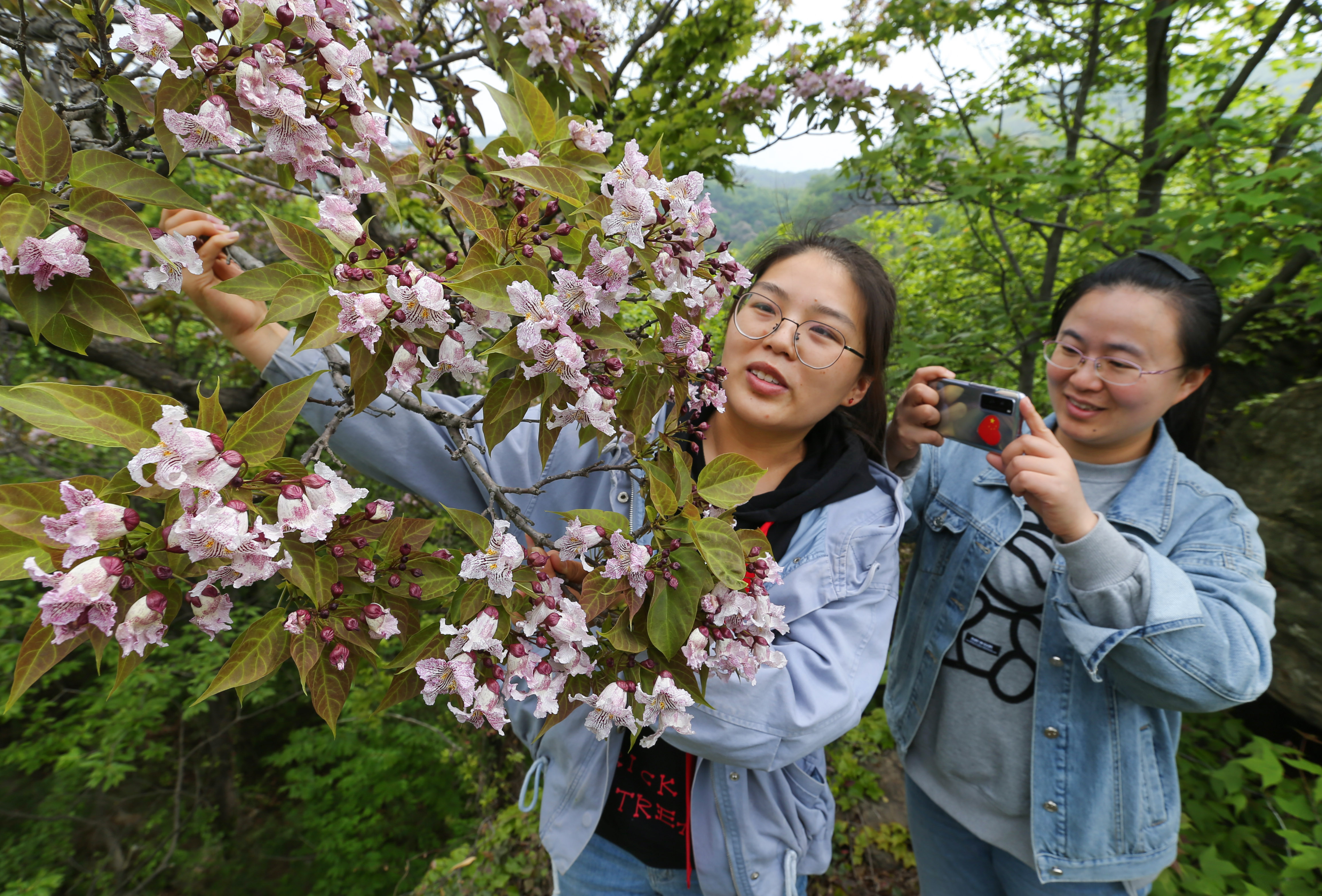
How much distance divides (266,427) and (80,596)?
0.24 meters

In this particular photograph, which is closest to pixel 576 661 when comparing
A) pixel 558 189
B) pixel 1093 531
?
pixel 558 189

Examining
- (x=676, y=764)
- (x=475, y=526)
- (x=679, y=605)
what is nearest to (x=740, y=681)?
(x=679, y=605)

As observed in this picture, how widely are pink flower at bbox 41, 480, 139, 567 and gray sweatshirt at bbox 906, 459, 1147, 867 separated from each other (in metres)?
1.95

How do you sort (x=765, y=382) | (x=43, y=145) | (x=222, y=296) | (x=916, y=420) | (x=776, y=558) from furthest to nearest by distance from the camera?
(x=916, y=420) < (x=776, y=558) < (x=765, y=382) < (x=222, y=296) < (x=43, y=145)

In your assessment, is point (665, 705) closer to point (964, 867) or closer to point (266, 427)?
point (266, 427)

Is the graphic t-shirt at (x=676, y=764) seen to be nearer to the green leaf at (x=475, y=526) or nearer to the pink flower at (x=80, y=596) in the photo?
the green leaf at (x=475, y=526)

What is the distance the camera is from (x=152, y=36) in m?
0.76

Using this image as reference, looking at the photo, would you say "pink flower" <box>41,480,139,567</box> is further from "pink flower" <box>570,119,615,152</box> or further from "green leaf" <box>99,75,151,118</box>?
"pink flower" <box>570,119,615,152</box>

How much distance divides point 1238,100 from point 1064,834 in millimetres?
4260

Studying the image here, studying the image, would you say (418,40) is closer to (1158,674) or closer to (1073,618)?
(1073,618)

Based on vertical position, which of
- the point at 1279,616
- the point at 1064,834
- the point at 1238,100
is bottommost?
the point at 1279,616

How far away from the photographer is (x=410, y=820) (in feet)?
15.5

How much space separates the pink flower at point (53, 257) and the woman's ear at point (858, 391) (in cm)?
148

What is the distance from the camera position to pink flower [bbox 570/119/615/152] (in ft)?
3.34
